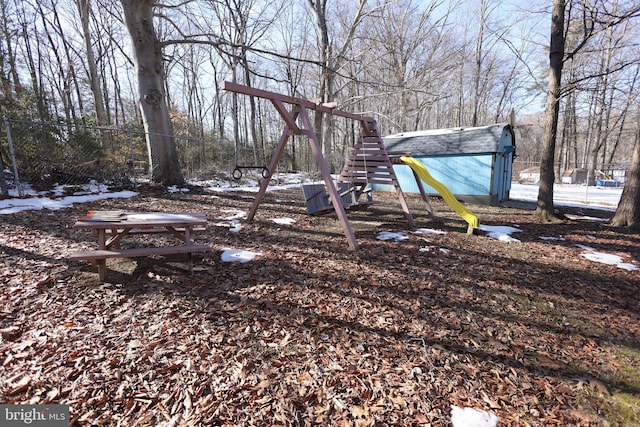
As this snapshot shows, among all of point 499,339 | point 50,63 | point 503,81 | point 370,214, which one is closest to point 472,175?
point 370,214

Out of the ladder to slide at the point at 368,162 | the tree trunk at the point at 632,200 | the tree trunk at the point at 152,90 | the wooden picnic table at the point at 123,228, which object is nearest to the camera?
the wooden picnic table at the point at 123,228

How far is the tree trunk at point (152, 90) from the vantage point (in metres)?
8.63

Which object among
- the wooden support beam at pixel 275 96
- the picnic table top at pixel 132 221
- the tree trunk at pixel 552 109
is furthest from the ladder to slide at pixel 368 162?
the picnic table top at pixel 132 221

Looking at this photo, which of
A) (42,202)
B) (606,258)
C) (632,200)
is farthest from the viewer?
(42,202)

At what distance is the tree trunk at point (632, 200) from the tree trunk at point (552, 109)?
50.8 inches

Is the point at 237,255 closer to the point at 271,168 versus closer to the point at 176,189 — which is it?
the point at 271,168

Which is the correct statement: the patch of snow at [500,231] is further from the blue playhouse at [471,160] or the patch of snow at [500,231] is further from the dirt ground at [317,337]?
the blue playhouse at [471,160]

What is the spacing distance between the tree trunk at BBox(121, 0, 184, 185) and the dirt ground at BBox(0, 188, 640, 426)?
5.63 meters

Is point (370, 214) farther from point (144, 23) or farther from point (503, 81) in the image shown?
point (503, 81)

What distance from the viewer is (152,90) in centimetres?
910

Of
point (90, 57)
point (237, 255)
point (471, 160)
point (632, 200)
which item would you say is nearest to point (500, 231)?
point (632, 200)

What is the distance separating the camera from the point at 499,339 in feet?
7.99

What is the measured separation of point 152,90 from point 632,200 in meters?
13.5

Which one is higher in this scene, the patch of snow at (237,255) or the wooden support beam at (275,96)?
the wooden support beam at (275,96)
